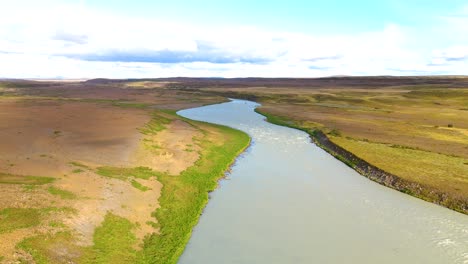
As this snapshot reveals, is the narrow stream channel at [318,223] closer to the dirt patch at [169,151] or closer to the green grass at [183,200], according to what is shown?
the green grass at [183,200]

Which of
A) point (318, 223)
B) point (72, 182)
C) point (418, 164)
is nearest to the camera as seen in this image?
point (318, 223)

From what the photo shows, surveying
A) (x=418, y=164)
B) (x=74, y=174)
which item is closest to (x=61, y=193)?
(x=74, y=174)

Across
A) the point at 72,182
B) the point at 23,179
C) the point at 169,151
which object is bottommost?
the point at 72,182

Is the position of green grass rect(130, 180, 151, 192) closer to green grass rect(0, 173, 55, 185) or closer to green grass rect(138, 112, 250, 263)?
green grass rect(138, 112, 250, 263)

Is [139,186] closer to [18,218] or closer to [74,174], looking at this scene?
[74,174]

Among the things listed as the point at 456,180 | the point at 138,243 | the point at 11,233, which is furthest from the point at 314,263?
the point at 456,180

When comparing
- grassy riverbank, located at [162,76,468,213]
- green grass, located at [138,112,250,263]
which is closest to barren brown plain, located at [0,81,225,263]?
green grass, located at [138,112,250,263]
